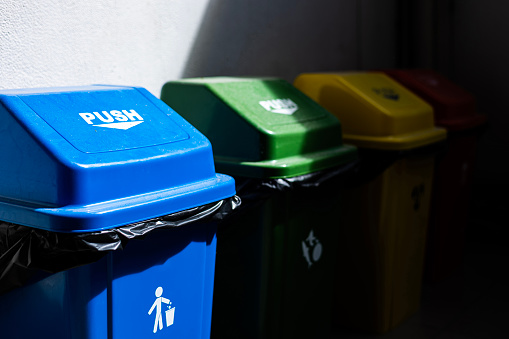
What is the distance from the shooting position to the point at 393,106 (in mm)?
3596

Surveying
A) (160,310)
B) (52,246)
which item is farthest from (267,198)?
(52,246)

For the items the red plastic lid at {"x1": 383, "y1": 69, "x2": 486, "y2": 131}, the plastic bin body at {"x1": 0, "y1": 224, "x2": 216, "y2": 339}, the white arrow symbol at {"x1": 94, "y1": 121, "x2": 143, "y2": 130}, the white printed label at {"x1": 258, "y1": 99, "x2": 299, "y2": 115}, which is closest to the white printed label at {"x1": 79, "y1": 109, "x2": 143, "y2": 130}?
the white arrow symbol at {"x1": 94, "y1": 121, "x2": 143, "y2": 130}

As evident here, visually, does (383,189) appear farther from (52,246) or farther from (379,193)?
(52,246)

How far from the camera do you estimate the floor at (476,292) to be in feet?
12.4

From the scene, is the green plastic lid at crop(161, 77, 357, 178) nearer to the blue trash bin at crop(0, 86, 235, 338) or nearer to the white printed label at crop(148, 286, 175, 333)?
the blue trash bin at crop(0, 86, 235, 338)

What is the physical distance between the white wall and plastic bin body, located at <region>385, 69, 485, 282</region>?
0.65m

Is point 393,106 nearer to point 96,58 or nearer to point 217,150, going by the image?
point 217,150

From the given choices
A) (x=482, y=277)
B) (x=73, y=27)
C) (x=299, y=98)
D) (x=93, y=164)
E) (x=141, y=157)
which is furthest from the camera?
(x=482, y=277)

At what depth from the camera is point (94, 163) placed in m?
1.99

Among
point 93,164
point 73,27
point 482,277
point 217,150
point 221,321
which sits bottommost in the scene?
point 482,277

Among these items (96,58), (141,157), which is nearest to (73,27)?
(96,58)

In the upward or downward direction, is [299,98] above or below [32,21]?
below

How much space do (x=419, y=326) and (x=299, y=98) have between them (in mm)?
1551

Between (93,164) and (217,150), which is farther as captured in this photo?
(217,150)
